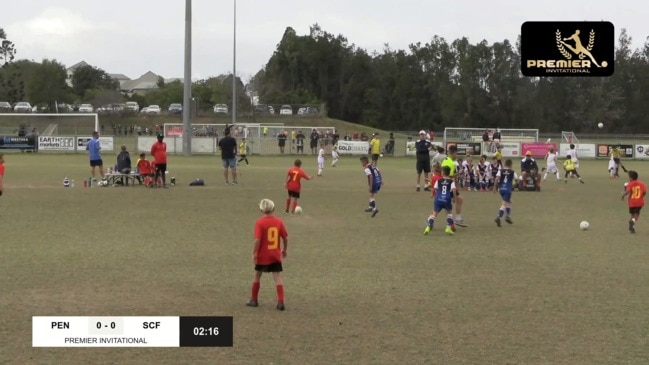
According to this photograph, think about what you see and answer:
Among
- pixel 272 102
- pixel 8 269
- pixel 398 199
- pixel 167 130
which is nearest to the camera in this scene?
pixel 8 269

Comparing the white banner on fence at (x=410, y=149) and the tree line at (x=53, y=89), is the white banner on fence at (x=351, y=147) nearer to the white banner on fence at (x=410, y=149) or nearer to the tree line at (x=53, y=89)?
the white banner on fence at (x=410, y=149)

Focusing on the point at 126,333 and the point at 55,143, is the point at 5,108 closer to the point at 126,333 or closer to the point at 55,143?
the point at 55,143

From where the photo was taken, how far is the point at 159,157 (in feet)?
Result: 87.2

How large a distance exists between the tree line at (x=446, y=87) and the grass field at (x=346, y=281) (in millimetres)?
71531

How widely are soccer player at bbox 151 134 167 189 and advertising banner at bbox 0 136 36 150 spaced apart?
28.4 m

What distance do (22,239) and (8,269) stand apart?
3213 millimetres

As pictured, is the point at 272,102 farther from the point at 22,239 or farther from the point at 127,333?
the point at 127,333

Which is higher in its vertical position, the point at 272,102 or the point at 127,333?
the point at 272,102

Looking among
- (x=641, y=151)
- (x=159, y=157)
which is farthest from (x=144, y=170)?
(x=641, y=151)

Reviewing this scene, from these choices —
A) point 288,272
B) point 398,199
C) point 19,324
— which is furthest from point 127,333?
point 398,199

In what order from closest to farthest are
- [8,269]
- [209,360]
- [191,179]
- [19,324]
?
1. [209,360]
2. [19,324]
3. [8,269]
4. [191,179]

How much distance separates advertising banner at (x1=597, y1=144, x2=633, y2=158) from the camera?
5400cm

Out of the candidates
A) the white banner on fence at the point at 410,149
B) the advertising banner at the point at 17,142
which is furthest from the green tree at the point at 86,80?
the white banner on fence at the point at 410,149

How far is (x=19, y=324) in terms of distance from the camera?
888 cm
